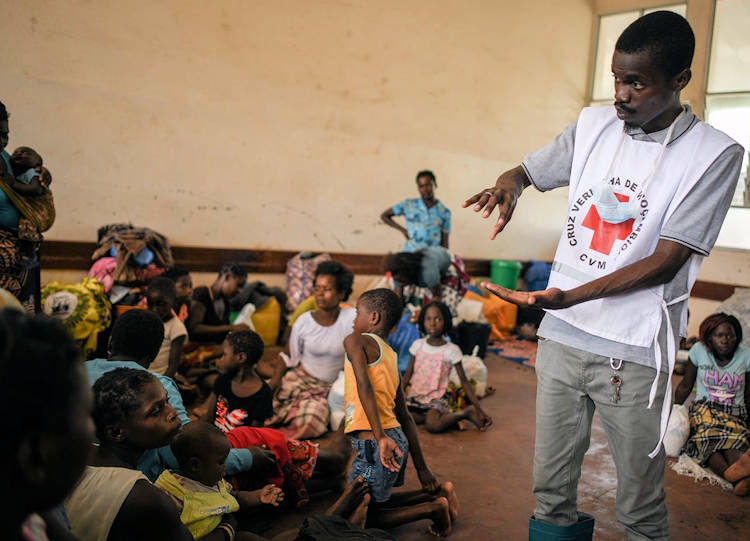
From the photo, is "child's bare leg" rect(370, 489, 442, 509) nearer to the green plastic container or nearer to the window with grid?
the green plastic container

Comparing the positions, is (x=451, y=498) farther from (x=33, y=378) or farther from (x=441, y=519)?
(x=33, y=378)

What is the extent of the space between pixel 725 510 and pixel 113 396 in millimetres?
2815

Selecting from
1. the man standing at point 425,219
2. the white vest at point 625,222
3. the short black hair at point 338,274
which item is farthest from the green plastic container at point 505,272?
the white vest at point 625,222

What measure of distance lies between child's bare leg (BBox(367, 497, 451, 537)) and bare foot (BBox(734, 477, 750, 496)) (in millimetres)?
1666

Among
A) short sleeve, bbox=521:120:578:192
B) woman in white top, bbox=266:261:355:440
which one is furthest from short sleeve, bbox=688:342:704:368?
short sleeve, bbox=521:120:578:192

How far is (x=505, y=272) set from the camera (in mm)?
7547

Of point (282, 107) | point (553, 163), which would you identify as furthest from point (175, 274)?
point (553, 163)

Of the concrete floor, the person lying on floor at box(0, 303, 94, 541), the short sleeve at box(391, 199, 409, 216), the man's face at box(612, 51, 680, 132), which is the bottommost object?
the concrete floor

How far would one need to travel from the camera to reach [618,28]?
795cm

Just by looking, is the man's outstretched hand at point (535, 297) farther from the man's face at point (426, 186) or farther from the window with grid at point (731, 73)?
the window with grid at point (731, 73)

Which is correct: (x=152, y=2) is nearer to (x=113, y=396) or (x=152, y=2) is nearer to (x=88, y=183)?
(x=88, y=183)

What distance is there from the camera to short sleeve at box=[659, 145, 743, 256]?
1.49 meters

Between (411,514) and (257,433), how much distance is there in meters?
0.74

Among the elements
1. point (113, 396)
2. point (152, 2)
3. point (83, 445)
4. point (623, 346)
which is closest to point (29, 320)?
point (83, 445)
